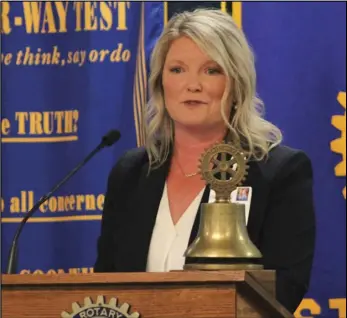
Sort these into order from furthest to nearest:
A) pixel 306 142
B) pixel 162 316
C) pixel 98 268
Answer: pixel 306 142
pixel 98 268
pixel 162 316

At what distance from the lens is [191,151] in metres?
2.65

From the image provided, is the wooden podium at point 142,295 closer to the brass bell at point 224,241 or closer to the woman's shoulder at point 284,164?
the brass bell at point 224,241

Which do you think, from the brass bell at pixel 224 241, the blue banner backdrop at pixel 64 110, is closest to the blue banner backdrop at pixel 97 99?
the blue banner backdrop at pixel 64 110

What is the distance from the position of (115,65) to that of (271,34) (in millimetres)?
514

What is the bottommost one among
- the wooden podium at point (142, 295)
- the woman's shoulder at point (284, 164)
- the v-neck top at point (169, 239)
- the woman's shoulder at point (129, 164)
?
the v-neck top at point (169, 239)

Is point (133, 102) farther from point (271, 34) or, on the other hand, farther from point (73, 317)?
point (73, 317)

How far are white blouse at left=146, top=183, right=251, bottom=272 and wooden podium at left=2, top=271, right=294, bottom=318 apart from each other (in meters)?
0.60

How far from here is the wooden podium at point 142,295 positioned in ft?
5.81

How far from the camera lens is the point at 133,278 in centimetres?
181

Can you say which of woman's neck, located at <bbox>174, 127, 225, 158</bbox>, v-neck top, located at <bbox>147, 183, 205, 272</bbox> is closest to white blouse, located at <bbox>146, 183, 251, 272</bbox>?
v-neck top, located at <bbox>147, 183, 205, 272</bbox>

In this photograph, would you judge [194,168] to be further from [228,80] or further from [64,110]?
[64,110]

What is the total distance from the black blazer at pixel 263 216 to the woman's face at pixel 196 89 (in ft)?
0.50

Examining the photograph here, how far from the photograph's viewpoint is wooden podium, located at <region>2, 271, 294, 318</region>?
1.77 metres

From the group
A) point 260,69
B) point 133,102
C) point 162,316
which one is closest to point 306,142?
point 260,69
